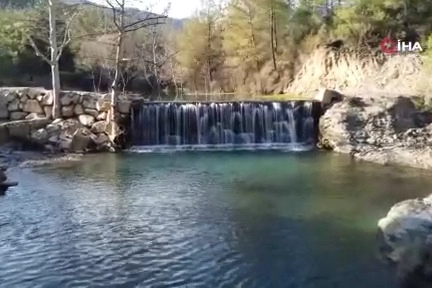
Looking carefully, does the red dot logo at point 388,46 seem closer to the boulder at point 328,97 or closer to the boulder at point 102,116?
the boulder at point 328,97

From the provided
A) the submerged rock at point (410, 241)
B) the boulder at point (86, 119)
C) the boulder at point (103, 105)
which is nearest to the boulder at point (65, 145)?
the boulder at point (86, 119)

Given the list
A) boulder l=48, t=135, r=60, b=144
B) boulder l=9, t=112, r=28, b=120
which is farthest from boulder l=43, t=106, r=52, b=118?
boulder l=48, t=135, r=60, b=144

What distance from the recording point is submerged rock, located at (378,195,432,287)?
7.55 metres

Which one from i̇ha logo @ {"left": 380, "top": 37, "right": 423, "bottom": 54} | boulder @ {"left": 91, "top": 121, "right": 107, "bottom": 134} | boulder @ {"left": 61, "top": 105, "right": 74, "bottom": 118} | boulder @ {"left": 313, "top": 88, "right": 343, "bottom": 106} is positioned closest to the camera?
boulder @ {"left": 91, "top": 121, "right": 107, "bottom": 134}

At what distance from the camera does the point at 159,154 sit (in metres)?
18.3

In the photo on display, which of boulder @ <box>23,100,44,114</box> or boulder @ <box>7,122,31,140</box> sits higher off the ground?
boulder @ <box>23,100,44,114</box>

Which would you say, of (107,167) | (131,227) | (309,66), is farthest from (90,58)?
(131,227)

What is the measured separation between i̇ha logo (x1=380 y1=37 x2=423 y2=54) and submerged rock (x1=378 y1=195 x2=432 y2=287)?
18826mm

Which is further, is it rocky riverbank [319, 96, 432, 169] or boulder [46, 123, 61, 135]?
boulder [46, 123, 61, 135]

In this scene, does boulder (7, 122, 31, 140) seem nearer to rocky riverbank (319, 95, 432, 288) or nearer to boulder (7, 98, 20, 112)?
boulder (7, 98, 20, 112)

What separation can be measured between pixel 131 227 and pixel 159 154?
8389 millimetres

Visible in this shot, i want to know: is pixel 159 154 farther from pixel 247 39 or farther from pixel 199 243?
pixel 247 39

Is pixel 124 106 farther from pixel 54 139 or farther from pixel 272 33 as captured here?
pixel 272 33

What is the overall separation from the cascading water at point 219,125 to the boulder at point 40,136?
119 inches
